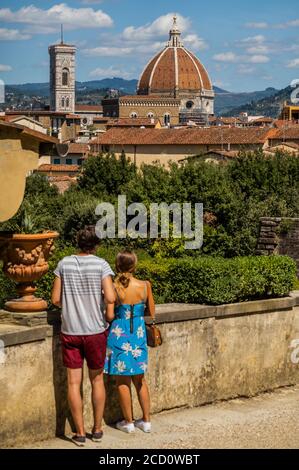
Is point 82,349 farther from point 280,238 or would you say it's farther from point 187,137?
point 187,137

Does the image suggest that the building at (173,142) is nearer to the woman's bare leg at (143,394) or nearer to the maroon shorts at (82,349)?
the woman's bare leg at (143,394)

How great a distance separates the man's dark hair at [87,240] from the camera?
6012 millimetres

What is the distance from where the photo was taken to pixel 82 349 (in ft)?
19.9

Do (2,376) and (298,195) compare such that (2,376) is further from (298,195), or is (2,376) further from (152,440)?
(298,195)

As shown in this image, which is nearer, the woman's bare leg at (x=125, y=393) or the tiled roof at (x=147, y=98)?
the woman's bare leg at (x=125, y=393)

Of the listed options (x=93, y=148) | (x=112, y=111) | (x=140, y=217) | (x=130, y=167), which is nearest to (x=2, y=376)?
(x=140, y=217)

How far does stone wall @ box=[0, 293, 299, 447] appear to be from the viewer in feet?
19.6

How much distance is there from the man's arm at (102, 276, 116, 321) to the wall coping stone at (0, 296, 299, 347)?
0.38m

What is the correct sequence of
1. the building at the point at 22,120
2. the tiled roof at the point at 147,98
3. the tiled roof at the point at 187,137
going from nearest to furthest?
1. the building at the point at 22,120
2. the tiled roof at the point at 187,137
3. the tiled roof at the point at 147,98

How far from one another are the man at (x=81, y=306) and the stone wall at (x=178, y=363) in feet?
0.69

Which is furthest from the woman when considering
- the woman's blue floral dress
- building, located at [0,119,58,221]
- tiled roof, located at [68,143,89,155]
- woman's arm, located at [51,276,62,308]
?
tiled roof, located at [68,143,89,155]

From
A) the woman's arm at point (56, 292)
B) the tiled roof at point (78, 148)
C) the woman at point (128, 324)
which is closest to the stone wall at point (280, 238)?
the woman at point (128, 324)

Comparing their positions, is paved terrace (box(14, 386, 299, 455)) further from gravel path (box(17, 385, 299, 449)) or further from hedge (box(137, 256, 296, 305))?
hedge (box(137, 256, 296, 305))

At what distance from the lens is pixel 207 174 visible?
32750mm
